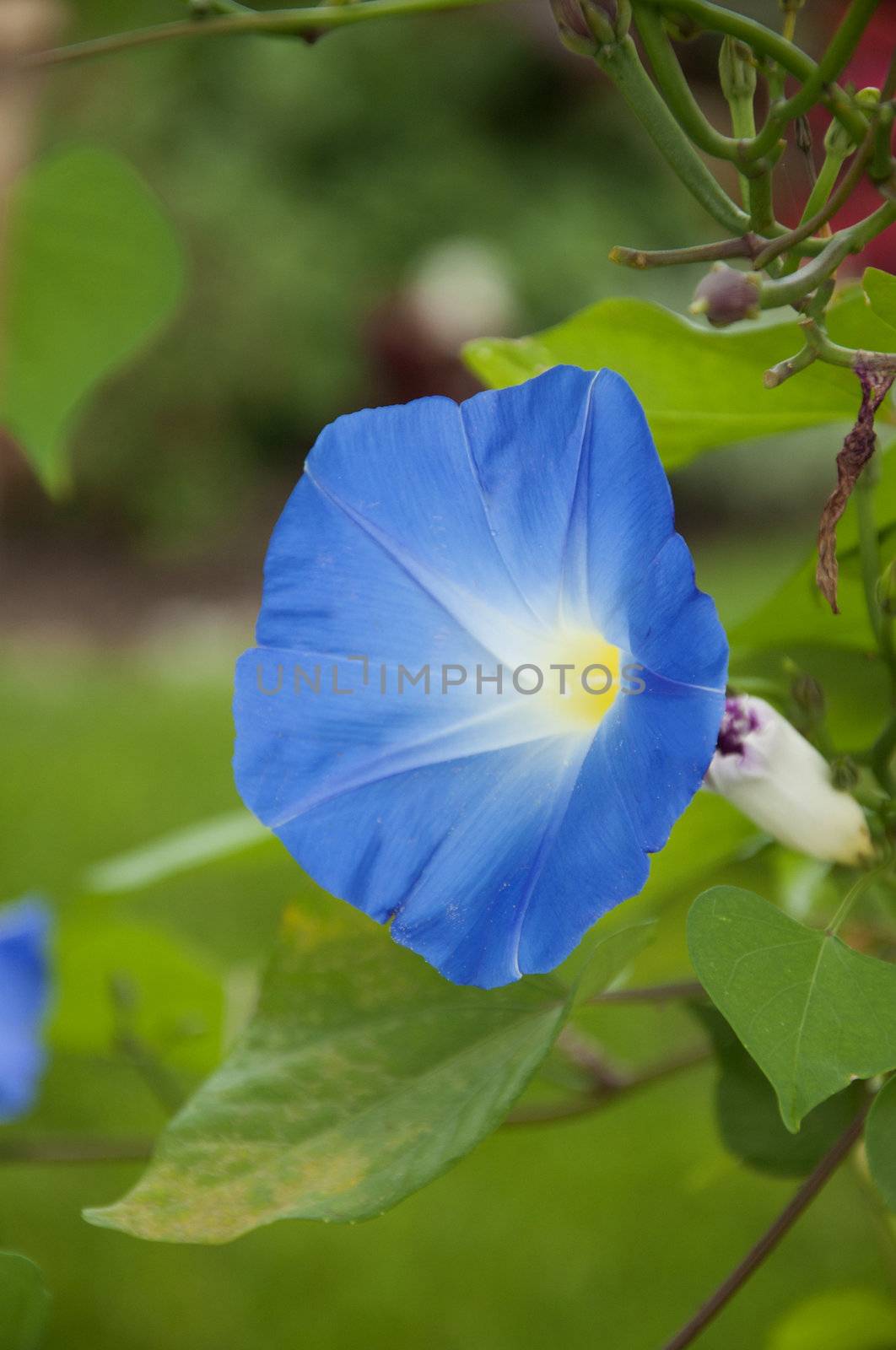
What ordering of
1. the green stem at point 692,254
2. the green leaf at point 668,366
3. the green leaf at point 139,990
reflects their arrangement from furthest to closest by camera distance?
the green leaf at point 139,990 < the green leaf at point 668,366 < the green stem at point 692,254

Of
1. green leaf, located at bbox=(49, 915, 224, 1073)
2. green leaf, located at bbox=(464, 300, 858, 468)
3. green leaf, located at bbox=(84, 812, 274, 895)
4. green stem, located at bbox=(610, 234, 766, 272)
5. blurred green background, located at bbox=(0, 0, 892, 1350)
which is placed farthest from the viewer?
blurred green background, located at bbox=(0, 0, 892, 1350)

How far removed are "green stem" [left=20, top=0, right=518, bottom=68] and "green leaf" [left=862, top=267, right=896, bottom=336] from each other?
87 millimetres

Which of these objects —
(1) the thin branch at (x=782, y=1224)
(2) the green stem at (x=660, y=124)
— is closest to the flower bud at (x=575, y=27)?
(2) the green stem at (x=660, y=124)

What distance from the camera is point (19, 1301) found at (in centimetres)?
29

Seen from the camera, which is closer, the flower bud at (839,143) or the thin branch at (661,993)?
the flower bud at (839,143)

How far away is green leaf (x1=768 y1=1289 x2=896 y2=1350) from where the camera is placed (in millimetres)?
484

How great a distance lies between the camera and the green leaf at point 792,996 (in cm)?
24

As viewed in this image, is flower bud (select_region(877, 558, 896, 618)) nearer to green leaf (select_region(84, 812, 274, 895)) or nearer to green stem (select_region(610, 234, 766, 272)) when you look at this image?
green stem (select_region(610, 234, 766, 272))

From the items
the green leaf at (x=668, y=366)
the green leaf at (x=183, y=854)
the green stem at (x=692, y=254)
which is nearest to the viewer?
the green stem at (x=692, y=254)

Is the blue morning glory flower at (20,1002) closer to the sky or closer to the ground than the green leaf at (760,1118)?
closer to the ground

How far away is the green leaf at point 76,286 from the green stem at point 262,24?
5.1 inches

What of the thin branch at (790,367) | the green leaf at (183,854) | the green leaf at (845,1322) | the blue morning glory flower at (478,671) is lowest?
the green leaf at (845,1322)

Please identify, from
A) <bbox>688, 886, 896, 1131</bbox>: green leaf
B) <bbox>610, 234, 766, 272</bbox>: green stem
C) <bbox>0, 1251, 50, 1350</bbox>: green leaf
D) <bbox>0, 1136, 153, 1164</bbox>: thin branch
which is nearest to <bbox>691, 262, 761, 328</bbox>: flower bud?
<bbox>610, 234, 766, 272</bbox>: green stem

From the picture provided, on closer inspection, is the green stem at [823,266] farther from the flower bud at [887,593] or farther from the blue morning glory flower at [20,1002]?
the blue morning glory flower at [20,1002]
